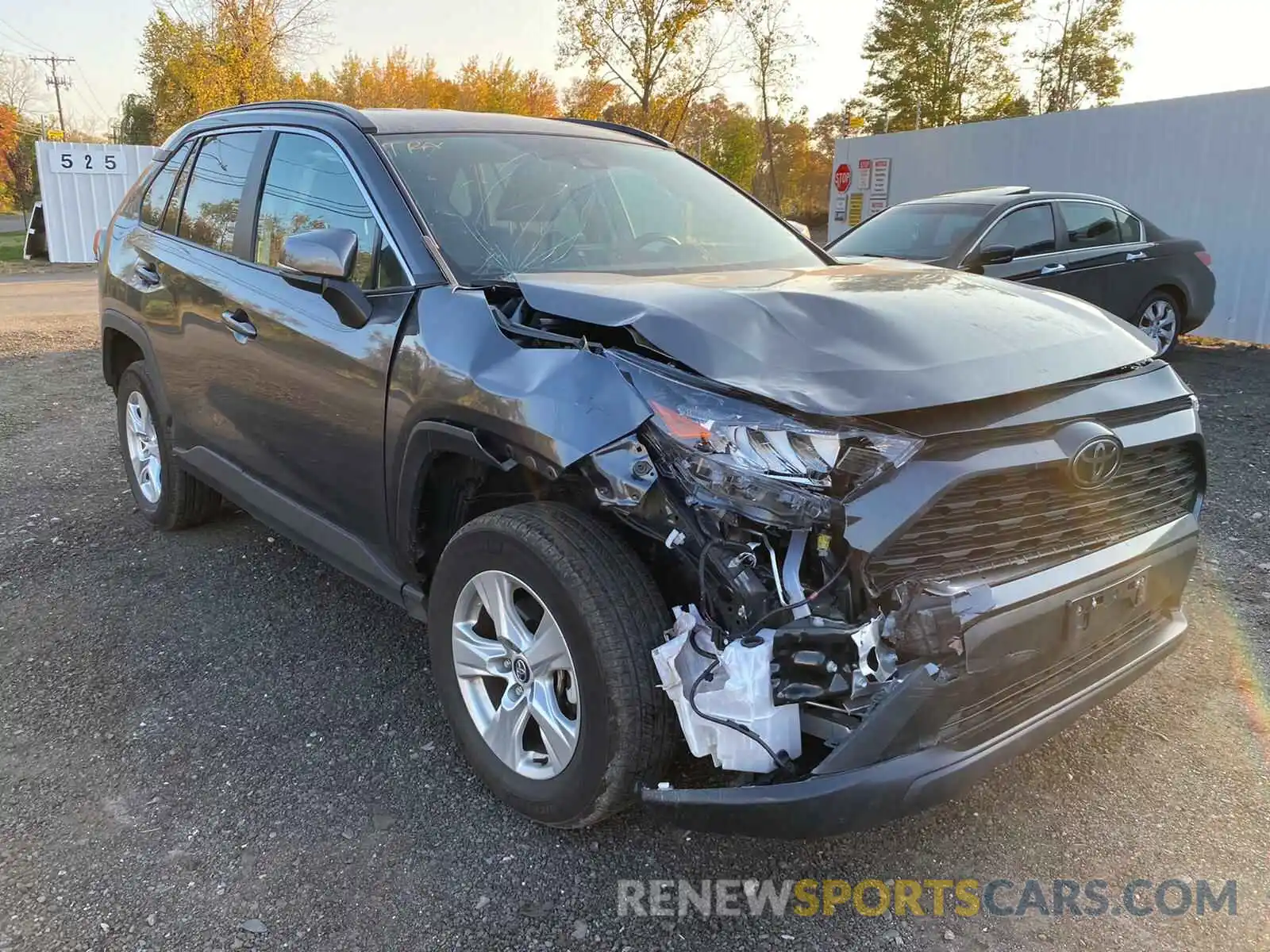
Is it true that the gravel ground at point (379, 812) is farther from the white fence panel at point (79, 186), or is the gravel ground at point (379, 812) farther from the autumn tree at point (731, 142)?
the autumn tree at point (731, 142)

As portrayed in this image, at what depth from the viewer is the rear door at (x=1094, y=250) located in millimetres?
8297

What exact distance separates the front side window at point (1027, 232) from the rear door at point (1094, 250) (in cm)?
20

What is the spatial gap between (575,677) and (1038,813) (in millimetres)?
1398

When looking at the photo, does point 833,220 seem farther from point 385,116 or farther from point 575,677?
point 575,677

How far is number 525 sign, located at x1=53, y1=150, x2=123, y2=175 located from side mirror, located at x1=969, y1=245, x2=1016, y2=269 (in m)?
20.4

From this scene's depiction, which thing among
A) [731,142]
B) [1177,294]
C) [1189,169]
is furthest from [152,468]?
[731,142]

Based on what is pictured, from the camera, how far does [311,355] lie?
3.10m

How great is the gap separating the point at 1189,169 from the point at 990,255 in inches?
232

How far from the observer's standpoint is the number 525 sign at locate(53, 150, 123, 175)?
2036 cm

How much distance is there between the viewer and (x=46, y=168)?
20203mm

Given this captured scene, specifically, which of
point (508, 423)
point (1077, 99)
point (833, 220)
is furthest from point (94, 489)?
point (1077, 99)

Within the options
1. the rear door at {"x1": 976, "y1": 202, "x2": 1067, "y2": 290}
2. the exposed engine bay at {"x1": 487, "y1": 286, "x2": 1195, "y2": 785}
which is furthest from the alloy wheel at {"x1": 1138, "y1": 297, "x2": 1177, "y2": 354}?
the exposed engine bay at {"x1": 487, "y1": 286, "x2": 1195, "y2": 785}

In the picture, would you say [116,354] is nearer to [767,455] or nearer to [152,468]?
[152,468]

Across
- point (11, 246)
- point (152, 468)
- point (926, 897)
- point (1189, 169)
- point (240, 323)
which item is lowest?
point (926, 897)
